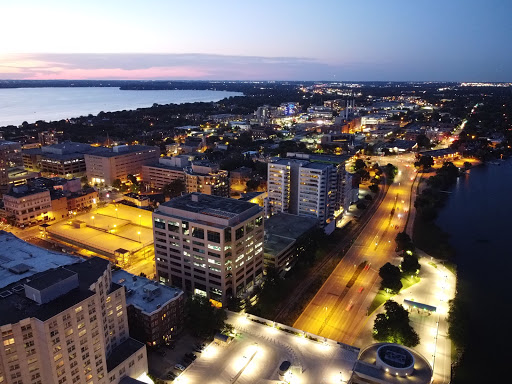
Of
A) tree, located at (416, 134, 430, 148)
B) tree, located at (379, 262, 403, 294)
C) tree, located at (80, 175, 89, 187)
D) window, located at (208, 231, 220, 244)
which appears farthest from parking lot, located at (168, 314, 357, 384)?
tree, located at (416, 134, 430, 148)

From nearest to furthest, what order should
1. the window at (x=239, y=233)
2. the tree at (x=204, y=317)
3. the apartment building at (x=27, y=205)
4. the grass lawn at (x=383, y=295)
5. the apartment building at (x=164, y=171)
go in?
the tree at (x=204, y=317)
the window at (x=239, y=233)
the grass lawn at (x=383, y=295)
the apartment building at (x=27, y=205)
the apartment building at (x=164, y=171)

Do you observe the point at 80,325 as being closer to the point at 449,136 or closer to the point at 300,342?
the point at 300,342

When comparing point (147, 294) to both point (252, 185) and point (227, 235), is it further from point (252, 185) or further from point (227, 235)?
point (252, 185)

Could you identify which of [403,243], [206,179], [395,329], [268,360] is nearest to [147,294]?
[268,360]

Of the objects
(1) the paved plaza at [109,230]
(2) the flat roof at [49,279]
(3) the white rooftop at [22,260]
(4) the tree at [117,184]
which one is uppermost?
(2) the flat roof at [49,279]

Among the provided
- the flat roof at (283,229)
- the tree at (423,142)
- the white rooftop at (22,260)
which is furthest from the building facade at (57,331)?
the tree at (423,142)

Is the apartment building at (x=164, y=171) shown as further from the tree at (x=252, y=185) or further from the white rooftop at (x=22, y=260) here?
the white rooftop at (x=22, y=260)

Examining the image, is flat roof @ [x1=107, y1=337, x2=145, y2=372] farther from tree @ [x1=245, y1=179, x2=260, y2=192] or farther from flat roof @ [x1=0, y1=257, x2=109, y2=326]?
tree @ [x1=245, y1=179, x2=260, y2=192]
